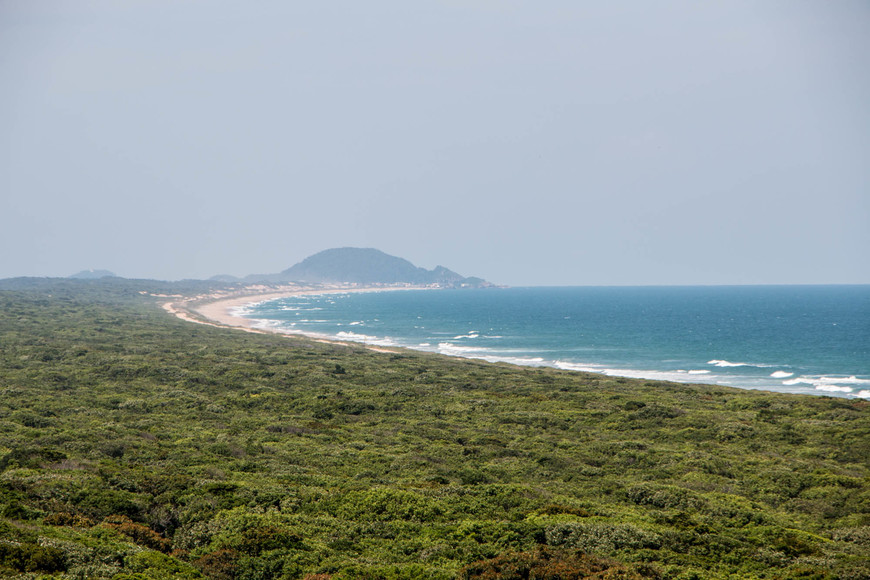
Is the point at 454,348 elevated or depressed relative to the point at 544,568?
depressed

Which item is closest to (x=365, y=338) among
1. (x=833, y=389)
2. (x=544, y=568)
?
(x=833, y=389)

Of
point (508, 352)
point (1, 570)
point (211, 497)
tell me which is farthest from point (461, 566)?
point (508, 352)

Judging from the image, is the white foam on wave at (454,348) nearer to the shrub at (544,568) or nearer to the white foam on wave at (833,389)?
the white foam on wave at (833,389)

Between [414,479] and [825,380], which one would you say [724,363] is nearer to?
[825,380]

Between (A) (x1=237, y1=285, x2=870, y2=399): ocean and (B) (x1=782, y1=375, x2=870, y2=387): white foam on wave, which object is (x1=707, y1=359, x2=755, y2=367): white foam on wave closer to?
(A) (x1=237, y1=285, x2=870, y2=399): ocean

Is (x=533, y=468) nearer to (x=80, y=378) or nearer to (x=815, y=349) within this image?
(x=80, y=378)

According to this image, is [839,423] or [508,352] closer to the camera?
[839,423]

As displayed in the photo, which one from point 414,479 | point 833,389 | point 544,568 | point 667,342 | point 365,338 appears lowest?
point 365,338

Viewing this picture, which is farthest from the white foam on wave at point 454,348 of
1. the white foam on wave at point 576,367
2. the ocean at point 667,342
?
the white foam on wave at point 576,367
